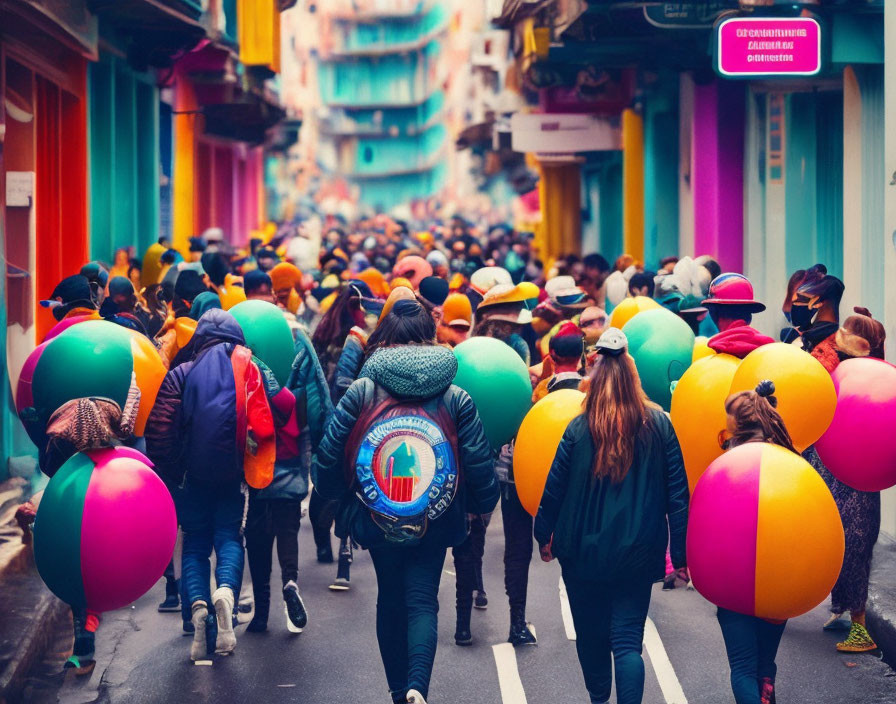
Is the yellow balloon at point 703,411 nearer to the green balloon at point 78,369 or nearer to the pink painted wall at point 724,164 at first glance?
the green balloon at point 78,369

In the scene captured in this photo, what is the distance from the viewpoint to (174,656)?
25.1 ft

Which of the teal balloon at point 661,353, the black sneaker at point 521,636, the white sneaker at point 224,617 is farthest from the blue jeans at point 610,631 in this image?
the teal balloon at point 661,353

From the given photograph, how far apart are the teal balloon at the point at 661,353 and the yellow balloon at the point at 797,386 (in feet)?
5.14

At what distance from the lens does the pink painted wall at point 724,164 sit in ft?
61.2

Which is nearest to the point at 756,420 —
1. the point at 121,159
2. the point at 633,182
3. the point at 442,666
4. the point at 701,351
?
the point at 442,666

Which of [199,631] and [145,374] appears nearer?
[199,631]

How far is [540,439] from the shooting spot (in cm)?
676

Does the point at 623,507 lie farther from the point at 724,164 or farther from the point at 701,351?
the point at 724,164

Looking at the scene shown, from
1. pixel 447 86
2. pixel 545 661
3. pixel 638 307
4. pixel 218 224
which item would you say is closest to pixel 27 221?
pixel 638 307

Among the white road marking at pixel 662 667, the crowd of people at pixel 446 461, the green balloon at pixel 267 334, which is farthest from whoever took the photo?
the green balloon at pixel 267 334

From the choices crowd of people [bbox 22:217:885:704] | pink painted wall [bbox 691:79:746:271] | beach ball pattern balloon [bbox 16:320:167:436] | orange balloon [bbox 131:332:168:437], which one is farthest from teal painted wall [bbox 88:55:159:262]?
beach ball pattern balloon [bbox 16:320:167:436]

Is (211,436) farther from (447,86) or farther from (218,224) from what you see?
(447,86)

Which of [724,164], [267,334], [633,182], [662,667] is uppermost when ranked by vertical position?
[633,182]

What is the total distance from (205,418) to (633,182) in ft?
56.2
